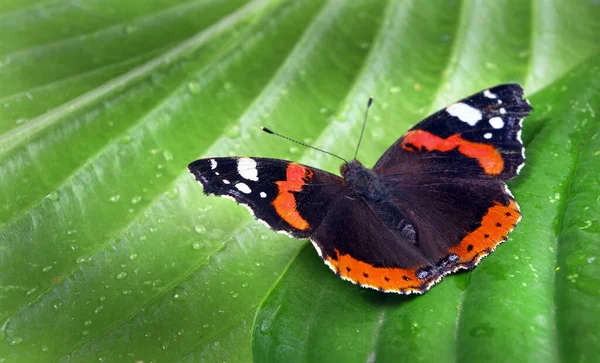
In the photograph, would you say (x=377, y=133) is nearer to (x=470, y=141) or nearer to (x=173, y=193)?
(x=470, y=141)

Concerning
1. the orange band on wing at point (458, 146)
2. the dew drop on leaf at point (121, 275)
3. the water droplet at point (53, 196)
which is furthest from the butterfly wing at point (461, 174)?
the water droplet at point (53, 196)

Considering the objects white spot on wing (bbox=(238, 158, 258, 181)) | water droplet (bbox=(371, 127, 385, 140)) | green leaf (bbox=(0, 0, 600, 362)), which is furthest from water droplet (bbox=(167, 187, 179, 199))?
water droplet (bbox=(371, 127, 385, 140))

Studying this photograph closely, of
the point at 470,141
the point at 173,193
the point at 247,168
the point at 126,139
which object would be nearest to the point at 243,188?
the point at 247,168

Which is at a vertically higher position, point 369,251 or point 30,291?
point 369,251

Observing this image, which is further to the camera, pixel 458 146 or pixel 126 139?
pixel 126 139

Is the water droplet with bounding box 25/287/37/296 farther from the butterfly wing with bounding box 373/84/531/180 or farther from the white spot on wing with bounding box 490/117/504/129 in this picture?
the white spot on wing with bounding box 490/117/504/129

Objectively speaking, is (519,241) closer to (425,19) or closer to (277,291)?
(277,291)
